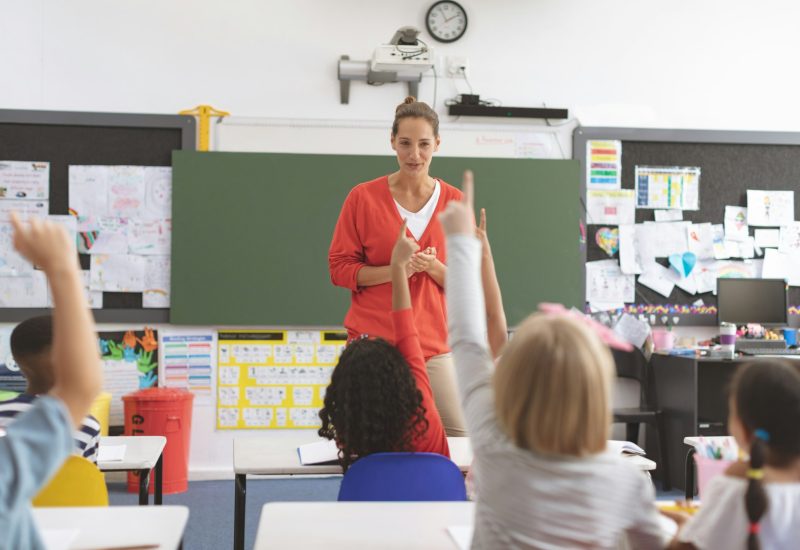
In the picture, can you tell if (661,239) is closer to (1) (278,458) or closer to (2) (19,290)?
(1) (278,458)

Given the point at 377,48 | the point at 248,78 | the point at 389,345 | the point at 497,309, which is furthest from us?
the point at 248,78

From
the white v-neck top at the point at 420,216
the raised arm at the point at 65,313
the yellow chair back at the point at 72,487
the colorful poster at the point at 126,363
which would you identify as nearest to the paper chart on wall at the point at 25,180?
the colorful poster at the point at 126,363

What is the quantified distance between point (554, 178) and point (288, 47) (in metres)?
1.80

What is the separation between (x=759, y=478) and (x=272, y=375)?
12.8ft

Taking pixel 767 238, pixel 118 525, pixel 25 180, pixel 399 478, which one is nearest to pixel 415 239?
pixel 399 478

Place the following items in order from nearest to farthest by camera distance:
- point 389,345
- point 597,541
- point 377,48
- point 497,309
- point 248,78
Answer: point 597,541 → point 389,345 → point 497,309 → point 377,48 → point 248,78

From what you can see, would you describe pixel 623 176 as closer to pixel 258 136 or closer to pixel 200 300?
pixel 258 136

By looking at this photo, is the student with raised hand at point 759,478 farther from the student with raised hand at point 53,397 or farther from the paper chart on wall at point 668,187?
the paper chart on wall at point 668,187

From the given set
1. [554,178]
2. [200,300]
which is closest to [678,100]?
[554,178]

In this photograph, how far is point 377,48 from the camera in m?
4.54

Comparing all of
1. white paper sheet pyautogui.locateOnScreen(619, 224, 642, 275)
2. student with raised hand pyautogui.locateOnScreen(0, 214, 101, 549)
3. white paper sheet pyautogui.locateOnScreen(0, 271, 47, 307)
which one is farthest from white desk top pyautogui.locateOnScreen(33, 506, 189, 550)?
white paper sheet pyautogui.locateOnScreen(619, 224, 642, 275)

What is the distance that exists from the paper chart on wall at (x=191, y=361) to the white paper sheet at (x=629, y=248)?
8.38ft

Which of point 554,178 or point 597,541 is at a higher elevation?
point 554,178

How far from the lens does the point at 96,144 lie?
15.5 feet
